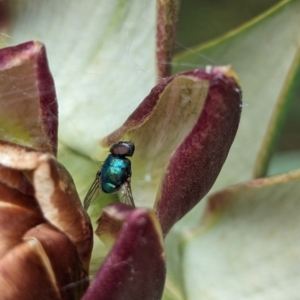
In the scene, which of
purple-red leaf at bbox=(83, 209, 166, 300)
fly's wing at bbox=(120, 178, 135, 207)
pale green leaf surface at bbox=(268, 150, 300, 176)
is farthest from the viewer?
pale green leaf surface at bbox=(268, 150, 300, 176)

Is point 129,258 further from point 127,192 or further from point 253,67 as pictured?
point 253,67

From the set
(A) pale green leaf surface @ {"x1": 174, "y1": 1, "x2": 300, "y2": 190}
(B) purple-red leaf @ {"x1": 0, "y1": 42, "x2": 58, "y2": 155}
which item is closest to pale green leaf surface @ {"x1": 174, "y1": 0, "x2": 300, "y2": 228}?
(A) pale green leaf surface @ {"x1": 174, "y1": 1, "x2": 300, "y2": 190}

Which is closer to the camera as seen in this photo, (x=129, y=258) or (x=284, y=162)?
(x=129, y=258)

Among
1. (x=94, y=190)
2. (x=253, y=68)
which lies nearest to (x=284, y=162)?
(x=253, y=68)

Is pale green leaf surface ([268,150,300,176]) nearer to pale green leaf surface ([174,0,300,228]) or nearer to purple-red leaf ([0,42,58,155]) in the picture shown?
pale green leaf surface ([174,0,300,228])

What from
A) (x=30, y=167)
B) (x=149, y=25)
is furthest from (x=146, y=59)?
(x=30, y=167)

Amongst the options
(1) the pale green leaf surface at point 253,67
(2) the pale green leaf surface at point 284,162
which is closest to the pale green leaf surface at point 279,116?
(1) the pale green leaf surface at point 253,67

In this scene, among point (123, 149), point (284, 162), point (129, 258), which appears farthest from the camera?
point (284, 162)
